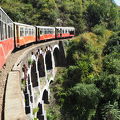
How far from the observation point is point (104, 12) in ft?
142

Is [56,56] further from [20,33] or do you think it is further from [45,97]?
[20,33]

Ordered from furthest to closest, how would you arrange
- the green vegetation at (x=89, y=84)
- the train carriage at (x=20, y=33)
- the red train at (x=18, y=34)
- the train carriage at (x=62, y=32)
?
the train carriage at (x=62, y=32) → the green vegetation at (x=89, y=84) → the train carriage at (x=20, y=33) → the red train at (x=18, y=34)

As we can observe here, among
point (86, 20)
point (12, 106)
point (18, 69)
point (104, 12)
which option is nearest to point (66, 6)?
point (86, 20)

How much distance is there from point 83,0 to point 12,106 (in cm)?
5223

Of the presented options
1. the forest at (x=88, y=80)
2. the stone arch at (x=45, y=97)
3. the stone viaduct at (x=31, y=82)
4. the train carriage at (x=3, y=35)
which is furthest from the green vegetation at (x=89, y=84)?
the train carriage at (x=3, y=35)

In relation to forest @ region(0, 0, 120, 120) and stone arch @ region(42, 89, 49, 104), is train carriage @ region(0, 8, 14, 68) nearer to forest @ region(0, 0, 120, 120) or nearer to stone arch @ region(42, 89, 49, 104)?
forest @ region(0, 0, 120, 120)

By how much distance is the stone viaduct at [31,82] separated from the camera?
430 cm

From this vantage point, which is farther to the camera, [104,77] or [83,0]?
[83,0]

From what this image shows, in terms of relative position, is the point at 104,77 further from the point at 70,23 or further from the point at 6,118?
the point at 70,23

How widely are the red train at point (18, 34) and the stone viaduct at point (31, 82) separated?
0.77 m

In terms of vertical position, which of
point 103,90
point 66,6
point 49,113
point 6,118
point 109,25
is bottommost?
point 49,113

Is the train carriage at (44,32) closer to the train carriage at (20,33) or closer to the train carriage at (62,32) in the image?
the train carriage at (62,32)

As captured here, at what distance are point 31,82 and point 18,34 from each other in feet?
10.9

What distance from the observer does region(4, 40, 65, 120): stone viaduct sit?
4.30m
